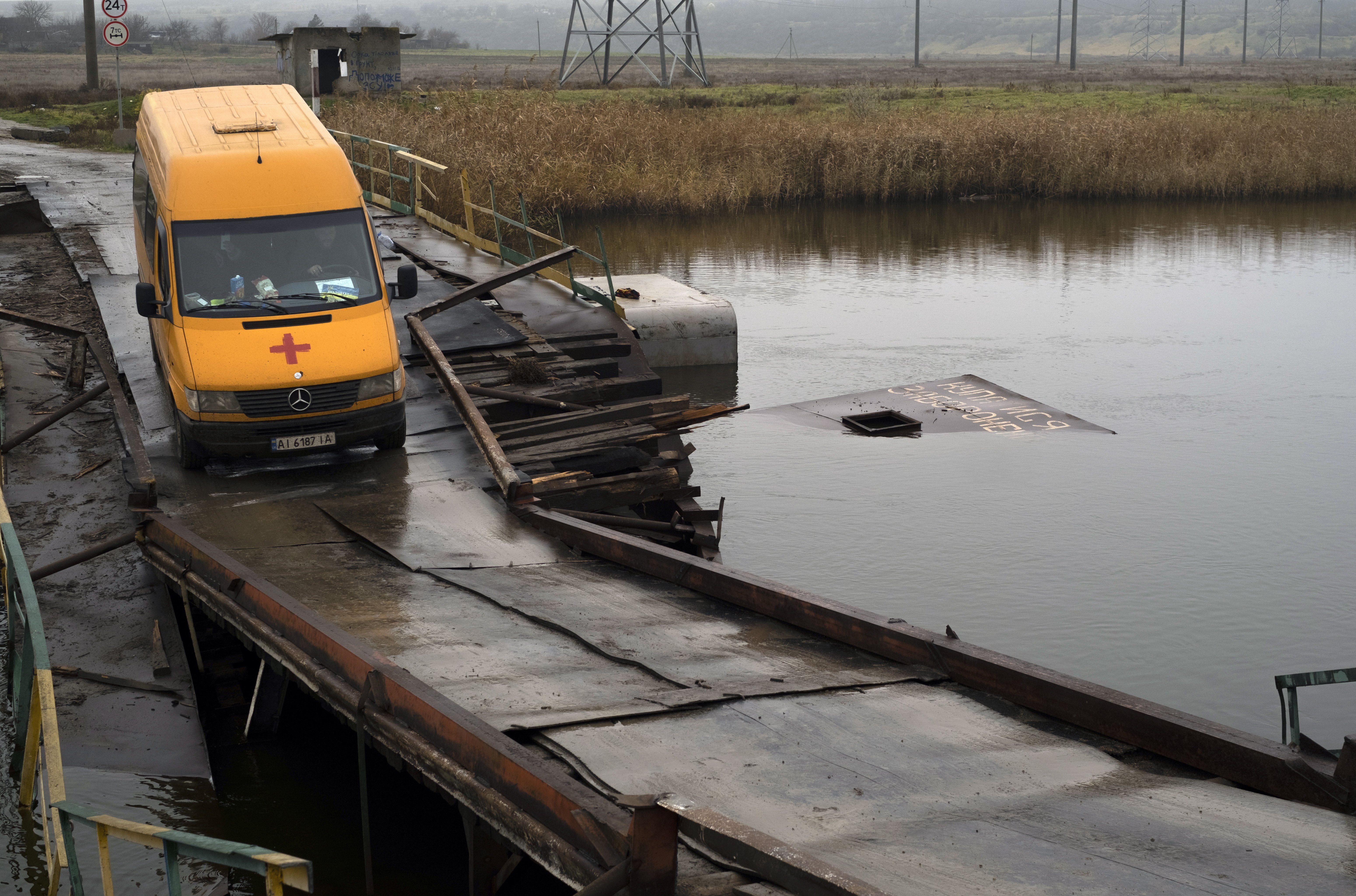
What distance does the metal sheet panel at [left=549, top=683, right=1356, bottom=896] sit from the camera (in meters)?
5.12

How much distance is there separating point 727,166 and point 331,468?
920 inches

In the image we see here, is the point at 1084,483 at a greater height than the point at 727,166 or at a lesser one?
lesser

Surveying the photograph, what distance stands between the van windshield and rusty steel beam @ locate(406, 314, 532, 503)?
1446 millimetres

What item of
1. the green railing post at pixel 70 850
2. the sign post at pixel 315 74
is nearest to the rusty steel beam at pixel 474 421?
the green railing post at pixel 70 850

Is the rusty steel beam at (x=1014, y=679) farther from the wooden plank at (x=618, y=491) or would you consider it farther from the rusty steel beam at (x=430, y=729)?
the rusty steel beam at (x=430, y=729)

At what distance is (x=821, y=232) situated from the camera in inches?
1247

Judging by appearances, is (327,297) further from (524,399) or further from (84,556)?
(84,556)

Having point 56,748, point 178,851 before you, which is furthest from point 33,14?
point 178,851

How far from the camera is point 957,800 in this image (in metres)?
5.85

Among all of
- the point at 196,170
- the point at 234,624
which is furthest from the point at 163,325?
the point at 234,624

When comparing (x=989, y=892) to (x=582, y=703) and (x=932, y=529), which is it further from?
(x=932, y=529)

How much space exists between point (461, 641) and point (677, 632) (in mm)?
1329

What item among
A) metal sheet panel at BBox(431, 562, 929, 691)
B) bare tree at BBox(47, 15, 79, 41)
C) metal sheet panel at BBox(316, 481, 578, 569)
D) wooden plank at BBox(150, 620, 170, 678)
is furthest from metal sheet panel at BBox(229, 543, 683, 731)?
bare tree at BBox(47, 15, 79, 41)

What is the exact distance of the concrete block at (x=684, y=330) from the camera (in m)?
19.8
